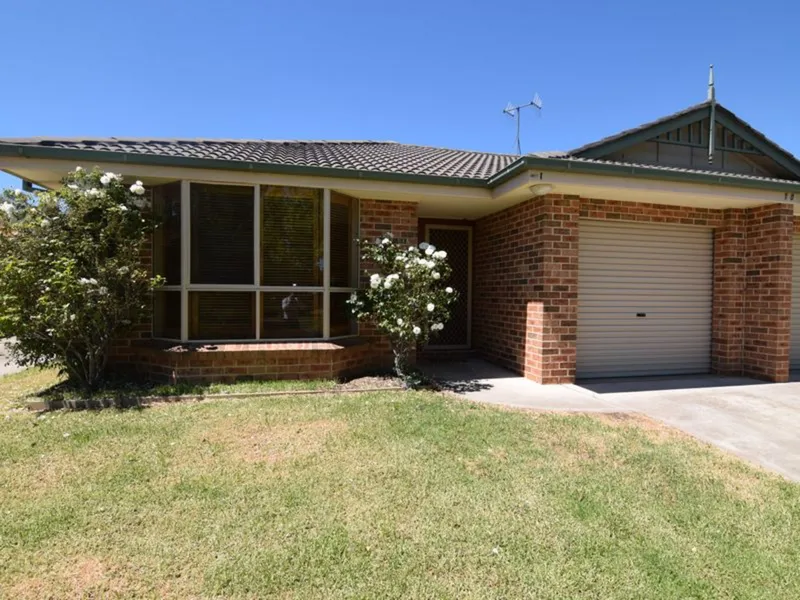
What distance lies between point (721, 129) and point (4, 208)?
36.6ft

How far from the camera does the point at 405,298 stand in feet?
21.0

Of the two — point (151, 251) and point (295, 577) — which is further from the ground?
point (151, 251)

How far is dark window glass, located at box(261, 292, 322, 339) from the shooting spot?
6.52 m

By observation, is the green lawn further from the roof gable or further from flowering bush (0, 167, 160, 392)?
the roof gable

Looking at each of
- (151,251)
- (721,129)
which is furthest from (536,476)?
(721,129)

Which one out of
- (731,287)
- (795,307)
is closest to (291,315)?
(731,287)

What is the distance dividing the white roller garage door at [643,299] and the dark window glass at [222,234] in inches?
205

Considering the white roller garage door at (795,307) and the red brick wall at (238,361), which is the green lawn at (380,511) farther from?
the white roller garage door at (795,307)

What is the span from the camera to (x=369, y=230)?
7.27m

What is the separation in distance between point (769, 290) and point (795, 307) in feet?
5.86

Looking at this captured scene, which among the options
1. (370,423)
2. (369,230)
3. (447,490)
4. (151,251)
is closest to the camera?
(447,490)

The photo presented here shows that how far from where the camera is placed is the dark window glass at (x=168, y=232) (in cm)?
638

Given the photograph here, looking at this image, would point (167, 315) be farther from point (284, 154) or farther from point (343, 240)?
point (284, 154)

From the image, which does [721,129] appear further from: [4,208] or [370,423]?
[4,208]
